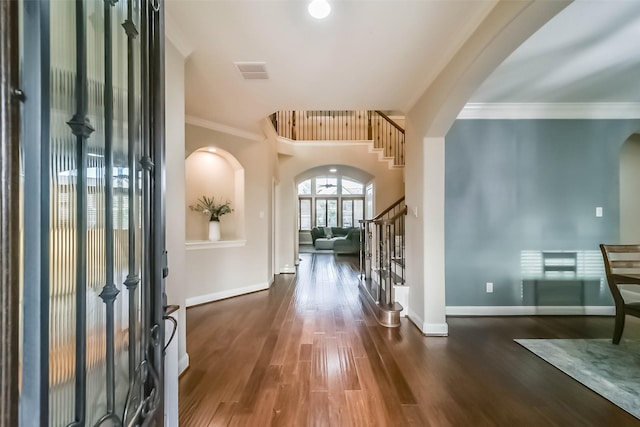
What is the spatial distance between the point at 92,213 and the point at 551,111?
456cm

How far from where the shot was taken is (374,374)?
213 centimetres

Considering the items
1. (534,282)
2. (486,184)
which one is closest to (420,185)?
(486,184)

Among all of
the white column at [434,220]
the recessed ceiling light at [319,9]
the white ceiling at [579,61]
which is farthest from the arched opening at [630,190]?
the recessed ceiling light at [319,9]

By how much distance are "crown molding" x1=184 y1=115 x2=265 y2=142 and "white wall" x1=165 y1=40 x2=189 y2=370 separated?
5.46 feet

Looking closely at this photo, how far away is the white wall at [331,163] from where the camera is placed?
21.0 feet

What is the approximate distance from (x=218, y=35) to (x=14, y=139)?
207cm

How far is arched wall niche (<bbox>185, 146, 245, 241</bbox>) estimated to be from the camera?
4402mm

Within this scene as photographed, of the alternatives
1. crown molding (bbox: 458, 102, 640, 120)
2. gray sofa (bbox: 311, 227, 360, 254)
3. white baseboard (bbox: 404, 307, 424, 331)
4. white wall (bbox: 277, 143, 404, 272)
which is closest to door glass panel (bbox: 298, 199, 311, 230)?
gray sofa (bbox: 311, 227, 360, 254)

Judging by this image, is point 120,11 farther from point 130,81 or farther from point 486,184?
point 486,184

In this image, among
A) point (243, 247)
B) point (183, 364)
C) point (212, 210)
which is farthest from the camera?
point (243, 247)

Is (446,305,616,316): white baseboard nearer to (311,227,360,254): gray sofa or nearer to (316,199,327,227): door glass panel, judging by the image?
(311,227,360,254): gray sofa

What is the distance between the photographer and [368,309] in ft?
11.9

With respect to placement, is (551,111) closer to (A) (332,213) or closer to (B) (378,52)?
(B) (378,52)

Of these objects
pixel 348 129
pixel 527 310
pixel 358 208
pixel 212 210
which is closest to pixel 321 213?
pixel 358 208
